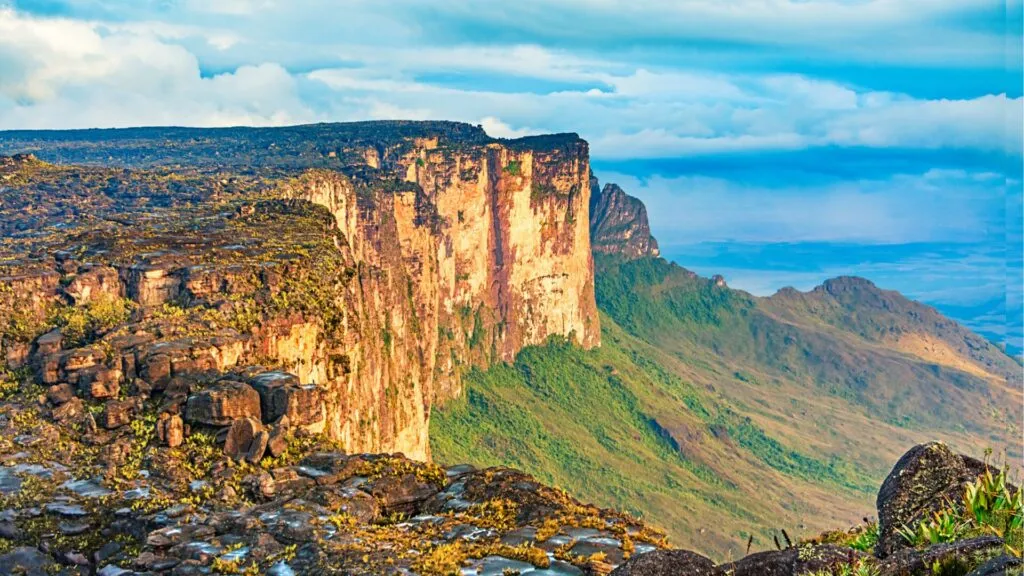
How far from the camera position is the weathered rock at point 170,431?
46.7 meters

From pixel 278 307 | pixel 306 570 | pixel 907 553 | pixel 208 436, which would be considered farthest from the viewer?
pixel 278 307

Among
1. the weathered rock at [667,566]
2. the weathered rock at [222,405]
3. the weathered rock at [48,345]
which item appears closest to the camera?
the weathered rock at [667,566]

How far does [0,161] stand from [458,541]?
3936 inches

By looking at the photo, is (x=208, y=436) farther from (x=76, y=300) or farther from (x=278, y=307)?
(x=76, y=300)

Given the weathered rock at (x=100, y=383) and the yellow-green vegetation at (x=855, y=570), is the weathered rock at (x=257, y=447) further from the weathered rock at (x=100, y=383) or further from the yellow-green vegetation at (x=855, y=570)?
the yellow-green vegetation at (x=855, y=570)

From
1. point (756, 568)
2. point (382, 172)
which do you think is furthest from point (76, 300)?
point (382, 172)

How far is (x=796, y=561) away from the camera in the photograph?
2408 centimetres

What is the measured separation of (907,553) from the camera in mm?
21844

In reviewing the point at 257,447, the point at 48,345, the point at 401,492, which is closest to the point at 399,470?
the point at 401,492

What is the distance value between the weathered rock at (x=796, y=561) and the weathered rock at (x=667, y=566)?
1.75 feet

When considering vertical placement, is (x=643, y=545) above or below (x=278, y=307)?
below

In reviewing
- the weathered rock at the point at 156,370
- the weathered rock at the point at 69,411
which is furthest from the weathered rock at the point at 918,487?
the weathered rock at the point at 69,411

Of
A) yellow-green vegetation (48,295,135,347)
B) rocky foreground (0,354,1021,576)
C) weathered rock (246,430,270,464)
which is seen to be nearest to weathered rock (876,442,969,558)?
rocky foreground (0,354,1021,576)

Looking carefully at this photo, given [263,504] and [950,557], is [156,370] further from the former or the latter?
[950,557]
